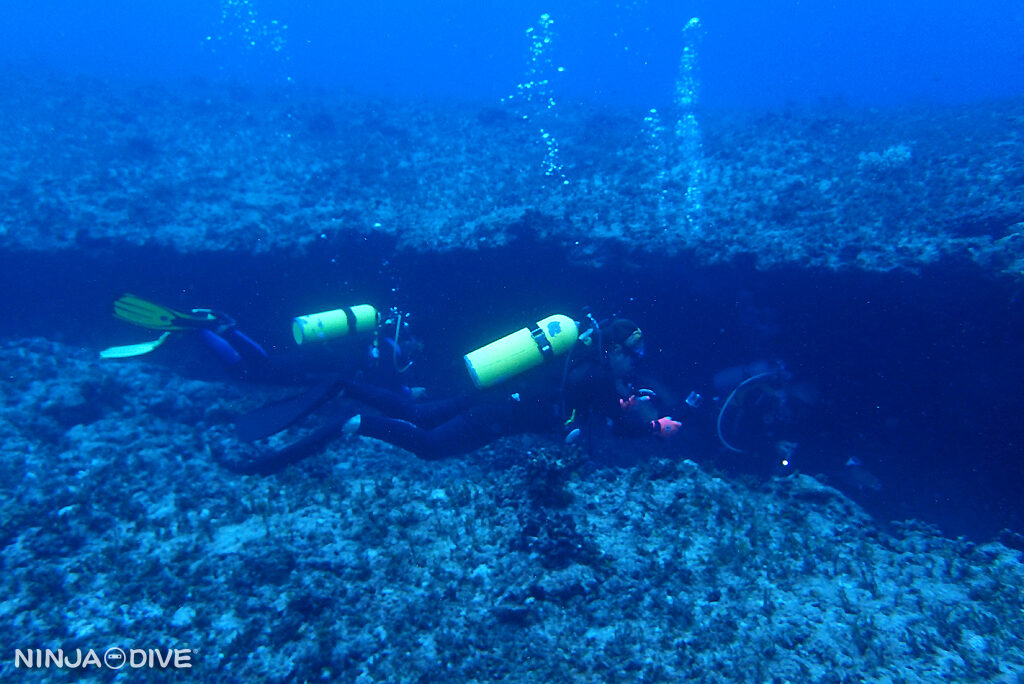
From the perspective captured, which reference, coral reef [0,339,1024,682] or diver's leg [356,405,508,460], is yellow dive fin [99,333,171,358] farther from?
diver's leg [356,405,508,460]

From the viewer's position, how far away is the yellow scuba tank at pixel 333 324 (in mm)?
7578

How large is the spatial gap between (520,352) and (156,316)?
6020 millimetres

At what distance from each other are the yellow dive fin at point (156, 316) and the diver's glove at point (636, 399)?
691 centimetres

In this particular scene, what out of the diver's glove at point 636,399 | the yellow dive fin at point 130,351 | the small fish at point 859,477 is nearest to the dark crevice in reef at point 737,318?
the small fish at point 859,477

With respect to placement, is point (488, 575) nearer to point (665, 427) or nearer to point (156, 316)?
point (665, 427)

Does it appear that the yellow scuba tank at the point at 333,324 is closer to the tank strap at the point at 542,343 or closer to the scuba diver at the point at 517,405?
the scuba diver at the point at 517,405

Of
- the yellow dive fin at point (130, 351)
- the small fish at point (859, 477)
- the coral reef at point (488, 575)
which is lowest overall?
the small fish at point (859, 477)

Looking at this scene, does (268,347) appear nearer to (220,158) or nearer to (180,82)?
(220,158)

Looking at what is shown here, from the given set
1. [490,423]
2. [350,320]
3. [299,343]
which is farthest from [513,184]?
[490,423]

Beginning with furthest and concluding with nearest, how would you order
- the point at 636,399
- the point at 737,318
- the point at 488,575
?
1. the point at 737,318
2. the point at 636,399
3. the point at 488,575

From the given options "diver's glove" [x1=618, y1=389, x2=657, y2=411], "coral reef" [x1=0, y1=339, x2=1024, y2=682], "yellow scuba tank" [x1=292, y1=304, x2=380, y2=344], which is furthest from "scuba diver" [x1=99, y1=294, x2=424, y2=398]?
"diver's glove" [x1=618, y1=389, x2=657, y2=411]

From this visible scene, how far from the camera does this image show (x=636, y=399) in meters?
5.88

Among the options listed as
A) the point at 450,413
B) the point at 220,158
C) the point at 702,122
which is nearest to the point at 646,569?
the point at 450,413

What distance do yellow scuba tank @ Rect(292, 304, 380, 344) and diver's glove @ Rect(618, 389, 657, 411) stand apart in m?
4.48
